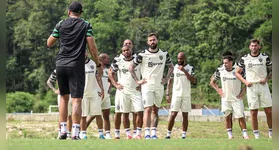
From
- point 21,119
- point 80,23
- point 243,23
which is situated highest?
point 243,23

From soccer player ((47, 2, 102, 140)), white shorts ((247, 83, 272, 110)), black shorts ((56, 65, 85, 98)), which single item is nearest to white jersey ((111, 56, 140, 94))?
white shorts ((247, 83, 272, 110))

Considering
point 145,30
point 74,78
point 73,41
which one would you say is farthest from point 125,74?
point 145,30

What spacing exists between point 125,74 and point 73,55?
205 inches

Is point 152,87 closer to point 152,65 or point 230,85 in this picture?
point 152,65

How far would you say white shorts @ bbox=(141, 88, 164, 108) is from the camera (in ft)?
50.8

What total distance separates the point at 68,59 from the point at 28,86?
2543 inches

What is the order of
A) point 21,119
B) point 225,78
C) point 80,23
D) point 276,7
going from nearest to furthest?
point 276,7, point 80,23, point 225,78, point 21,119

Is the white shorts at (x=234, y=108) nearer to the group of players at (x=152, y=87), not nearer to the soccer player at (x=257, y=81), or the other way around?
the group of players at (x=152, y=87)

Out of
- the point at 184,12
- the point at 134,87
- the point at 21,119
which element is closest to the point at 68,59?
the point at 134,87

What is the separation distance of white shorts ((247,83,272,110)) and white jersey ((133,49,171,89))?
2199mm

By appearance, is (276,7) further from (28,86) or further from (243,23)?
(28,86)

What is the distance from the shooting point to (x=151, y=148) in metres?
9.64

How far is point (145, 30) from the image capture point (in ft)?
236

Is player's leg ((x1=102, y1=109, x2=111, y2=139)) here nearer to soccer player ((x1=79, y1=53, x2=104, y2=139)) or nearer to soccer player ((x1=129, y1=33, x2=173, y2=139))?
soccer player ((x1=79, y1=53, x2=104, y2=139))
